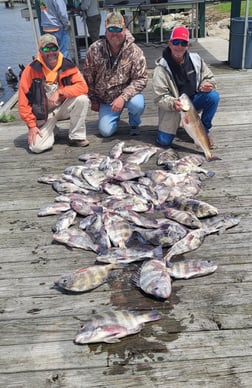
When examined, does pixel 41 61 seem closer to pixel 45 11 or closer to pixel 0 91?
pixel 45 11

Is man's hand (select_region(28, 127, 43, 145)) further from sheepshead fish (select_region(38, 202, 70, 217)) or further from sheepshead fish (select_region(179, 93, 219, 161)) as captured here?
sheepshead fish (select_region(179, 93, 219, 161))

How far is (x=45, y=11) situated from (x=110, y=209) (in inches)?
207

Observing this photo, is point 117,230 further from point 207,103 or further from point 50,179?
point 207,103

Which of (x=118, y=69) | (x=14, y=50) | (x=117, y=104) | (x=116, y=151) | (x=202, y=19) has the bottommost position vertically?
(x=14, y=50)

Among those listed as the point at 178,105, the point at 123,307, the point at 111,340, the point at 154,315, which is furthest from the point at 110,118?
the point at 111,340

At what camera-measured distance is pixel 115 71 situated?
197 inches

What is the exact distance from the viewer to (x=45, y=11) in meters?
7.18

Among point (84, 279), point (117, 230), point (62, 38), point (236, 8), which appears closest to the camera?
point (84, 279)

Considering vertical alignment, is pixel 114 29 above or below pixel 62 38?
above

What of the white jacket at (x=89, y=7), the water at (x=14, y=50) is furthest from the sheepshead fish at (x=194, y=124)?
the water at (x=14, y=50)

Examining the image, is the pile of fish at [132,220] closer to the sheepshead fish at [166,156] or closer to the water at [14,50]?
the sheepshead fish at [166,156]

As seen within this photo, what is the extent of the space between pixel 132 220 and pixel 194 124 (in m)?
1.65

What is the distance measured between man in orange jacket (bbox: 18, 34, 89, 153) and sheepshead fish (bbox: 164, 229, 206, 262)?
2.50 meters

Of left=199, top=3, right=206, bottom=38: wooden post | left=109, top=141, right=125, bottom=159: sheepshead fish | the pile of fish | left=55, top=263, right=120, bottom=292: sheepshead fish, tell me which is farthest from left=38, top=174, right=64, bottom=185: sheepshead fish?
left=199, top=3, right=206, bottom=38: wooden post
